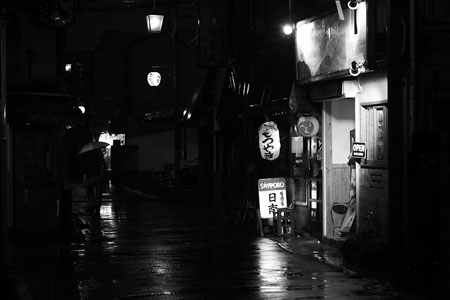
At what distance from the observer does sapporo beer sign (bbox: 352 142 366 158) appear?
16250mm

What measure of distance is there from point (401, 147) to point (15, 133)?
10.3m

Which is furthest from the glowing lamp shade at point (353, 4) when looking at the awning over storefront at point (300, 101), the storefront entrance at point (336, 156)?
the awning over storefront at point (300, 101)

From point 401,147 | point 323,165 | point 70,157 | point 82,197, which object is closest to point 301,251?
point 323,165

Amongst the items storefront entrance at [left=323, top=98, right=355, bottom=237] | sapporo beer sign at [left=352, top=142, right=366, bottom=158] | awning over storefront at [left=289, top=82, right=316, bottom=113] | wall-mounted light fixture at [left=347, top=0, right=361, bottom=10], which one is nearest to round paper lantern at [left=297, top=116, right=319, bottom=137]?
awning over storefront at [left=289, top=82, right=316, bottom=113]

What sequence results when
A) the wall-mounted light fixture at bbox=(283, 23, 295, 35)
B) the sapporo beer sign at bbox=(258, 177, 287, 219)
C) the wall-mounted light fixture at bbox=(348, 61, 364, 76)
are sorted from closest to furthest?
the wall-mounted light fixture at bbox=(348, 61, 364, 76) < the wall-mounted light fixture at bbox=(283, 23, 295, 35) < the sapporo beer sign at bbox=(258, 177, 287, 219)

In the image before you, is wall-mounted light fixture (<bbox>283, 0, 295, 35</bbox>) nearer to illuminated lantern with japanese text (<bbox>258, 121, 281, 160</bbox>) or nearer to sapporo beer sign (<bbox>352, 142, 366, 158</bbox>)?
illuminated lantern with japanese text (<bbox>258, 121, 281, 160</bbox>)

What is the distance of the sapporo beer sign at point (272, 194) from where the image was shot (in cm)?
1961

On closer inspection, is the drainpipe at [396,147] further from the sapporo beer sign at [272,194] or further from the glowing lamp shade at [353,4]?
the sapporo beer sign at [272,194]

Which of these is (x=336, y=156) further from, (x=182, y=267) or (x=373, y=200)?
(x=182, y=267)

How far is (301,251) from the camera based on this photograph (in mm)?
17141

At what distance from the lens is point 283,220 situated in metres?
Result: 19.6

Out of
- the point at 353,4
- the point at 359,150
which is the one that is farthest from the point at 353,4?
the point at 359,150

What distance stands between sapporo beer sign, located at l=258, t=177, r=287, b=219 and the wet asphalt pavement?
83cm

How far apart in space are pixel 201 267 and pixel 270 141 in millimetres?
6055
